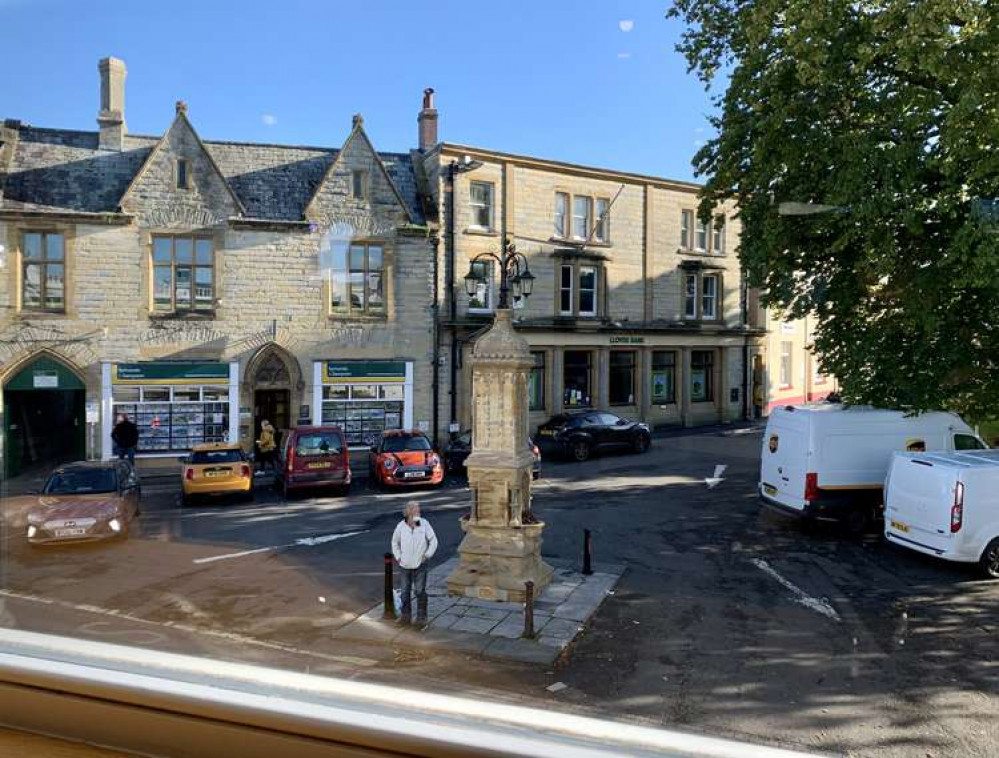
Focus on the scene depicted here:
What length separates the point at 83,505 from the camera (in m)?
12.4

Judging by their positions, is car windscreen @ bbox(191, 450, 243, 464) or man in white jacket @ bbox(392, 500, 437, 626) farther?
car windscreen @ bbox(191, 450, 243, 464)

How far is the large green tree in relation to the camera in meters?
9.42

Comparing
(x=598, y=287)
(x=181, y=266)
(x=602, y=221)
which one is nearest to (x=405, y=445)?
(x=181, y=266)

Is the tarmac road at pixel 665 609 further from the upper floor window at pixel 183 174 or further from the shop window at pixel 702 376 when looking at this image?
the shop window at pixel 702 376

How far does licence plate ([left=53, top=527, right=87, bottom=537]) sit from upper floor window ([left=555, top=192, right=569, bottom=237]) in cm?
1806

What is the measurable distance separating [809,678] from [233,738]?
7161 mm

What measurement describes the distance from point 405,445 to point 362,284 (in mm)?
6306

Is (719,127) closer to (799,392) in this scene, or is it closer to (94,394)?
(94,394)

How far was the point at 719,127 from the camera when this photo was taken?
46.5 ft

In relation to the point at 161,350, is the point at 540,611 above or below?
below

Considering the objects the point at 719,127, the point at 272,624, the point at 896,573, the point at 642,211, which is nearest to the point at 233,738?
the point at 272,624

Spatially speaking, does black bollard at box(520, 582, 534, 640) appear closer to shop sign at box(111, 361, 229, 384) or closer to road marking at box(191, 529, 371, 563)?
road marking at box(191, 529, 371, 563)

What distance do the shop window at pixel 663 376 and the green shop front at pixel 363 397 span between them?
10374 millimetres

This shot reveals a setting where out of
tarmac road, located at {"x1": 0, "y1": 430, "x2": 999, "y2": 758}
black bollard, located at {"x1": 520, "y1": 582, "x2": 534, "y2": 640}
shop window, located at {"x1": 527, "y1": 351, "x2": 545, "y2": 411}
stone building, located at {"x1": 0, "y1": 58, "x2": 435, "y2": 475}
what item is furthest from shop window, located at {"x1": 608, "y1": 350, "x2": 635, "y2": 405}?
black bollard, located at {"x1": 520, "y1": 582, "x2": 534, "y2": 640}
